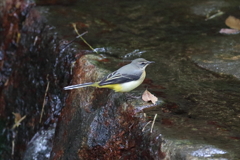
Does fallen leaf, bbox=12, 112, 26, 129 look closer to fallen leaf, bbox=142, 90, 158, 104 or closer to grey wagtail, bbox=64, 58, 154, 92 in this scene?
grey wagtail, bbox=64, 58, 154, 92

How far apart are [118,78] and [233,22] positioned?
11.5 feet

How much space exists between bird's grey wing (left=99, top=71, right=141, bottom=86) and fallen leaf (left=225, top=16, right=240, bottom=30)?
10.5 ft

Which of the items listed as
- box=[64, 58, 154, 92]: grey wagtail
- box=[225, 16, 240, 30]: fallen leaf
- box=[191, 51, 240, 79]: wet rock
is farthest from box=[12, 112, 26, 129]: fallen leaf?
box=[225, 16, 240, 30]: fallen leaf

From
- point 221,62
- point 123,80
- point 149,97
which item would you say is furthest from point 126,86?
point 221,62

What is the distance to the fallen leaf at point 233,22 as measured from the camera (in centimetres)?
753

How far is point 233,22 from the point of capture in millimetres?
7613

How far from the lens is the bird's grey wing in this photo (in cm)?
496

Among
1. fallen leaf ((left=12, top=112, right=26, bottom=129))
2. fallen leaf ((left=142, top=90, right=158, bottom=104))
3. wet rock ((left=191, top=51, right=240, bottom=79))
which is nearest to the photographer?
fallen leaf ((left=142, top=90, right=158, bottom=104))

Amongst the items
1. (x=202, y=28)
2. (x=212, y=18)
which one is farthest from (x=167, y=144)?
(x=212, y=18)

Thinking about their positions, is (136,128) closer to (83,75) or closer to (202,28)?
(83,75)

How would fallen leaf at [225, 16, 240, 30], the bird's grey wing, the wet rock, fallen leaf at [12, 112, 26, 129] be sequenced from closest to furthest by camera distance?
the bird's grey wing → the wet rock → fallen leaf at [225, 16, 240, 30] → fallen leaf at [12, 112, 26, 129]

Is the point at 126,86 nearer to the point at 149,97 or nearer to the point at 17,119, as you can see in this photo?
the point at 149,97

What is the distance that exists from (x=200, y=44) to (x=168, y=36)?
2.18ft

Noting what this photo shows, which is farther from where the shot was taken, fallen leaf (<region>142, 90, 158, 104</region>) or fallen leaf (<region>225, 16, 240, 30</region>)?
fallen leaf (<region>225, 16, 240, 30</region>)
